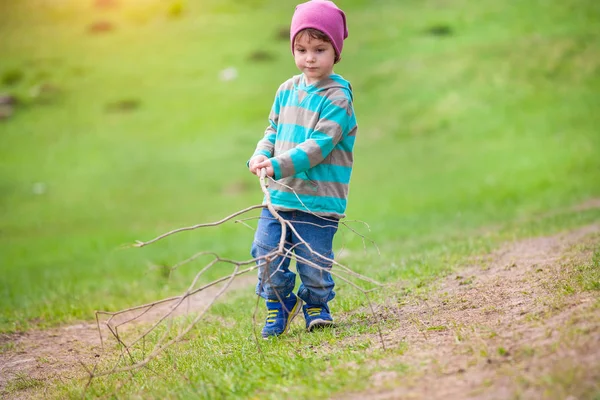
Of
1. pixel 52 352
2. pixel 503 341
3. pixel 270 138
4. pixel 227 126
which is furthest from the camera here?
pixel 227 126

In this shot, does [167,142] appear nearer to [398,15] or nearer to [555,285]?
[398,15]

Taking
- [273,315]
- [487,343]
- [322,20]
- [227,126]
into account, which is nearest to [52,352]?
[273,315]

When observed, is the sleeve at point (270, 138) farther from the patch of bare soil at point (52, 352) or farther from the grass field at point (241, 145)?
the grass field at point (241, 145)

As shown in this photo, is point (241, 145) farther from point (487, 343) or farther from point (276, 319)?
point (487, 343)

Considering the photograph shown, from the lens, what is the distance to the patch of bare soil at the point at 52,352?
16.1ft

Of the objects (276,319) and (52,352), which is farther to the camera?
(52,352)

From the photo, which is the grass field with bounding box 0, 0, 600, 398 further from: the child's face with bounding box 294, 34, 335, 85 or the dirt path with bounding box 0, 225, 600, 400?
the child's face with bounding box 294, 34, 335, 85

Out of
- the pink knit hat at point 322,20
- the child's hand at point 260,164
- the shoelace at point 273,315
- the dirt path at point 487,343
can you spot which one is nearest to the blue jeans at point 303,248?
the shoelace at point 273,315

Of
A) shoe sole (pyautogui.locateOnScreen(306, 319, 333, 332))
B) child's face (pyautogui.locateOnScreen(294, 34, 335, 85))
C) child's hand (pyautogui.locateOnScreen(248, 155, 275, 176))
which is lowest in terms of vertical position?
shoe sole (pyautogui.locateOnScreen(306, 319, 333, 332))

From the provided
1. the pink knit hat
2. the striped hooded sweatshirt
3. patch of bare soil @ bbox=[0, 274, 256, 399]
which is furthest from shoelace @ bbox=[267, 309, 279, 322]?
the pink knit hat

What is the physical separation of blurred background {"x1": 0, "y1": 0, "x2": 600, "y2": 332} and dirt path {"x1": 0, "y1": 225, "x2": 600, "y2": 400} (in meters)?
1.75

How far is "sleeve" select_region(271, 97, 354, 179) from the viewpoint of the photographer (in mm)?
4418

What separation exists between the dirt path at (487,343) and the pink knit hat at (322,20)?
6.19 feet

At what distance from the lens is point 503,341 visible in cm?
358
